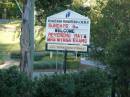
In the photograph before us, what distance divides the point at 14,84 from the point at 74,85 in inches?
67.5

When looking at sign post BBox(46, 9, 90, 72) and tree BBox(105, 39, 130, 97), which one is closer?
sign post BBox(46, 9, 90, 72)

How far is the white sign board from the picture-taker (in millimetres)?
11938

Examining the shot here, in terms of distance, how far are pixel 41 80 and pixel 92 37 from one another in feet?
28.7

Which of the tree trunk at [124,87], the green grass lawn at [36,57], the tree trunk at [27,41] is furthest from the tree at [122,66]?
the green grass lawn at [36,57]

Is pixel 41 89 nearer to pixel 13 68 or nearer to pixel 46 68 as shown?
pixel 13 68

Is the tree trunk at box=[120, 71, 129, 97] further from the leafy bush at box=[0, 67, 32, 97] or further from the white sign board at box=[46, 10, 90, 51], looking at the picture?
the leafy bush at box=[0, 67, 32, 97]

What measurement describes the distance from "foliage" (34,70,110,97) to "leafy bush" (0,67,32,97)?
61 centimetres

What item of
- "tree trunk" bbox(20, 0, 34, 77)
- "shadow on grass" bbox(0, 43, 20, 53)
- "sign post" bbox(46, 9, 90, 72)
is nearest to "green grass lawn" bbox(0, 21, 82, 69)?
"shadow on grass" bbox(0, 43, 20, 53)

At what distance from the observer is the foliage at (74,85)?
29.6 ft

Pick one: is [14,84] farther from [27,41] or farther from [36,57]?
[36,57]

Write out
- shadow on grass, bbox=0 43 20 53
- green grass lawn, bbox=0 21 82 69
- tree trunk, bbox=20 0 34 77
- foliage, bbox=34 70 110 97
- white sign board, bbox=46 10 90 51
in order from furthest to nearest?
shadow on grass, bbox=0 43 20 53, green grass lawn, bbox=0 21 82 69, white sign board, bbox=46 10 90 51, tree trunk, bbox=20 0 34 77, foliage, bbox=34 70 110 97

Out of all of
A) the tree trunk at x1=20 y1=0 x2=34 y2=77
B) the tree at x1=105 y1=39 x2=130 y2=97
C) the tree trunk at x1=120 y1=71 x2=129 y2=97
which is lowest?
the tree trunk at x1=120 y1=71 x2=129 y2=97

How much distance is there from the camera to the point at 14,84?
7.96 m

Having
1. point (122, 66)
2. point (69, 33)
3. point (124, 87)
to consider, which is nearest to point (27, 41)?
point (69, 33)
